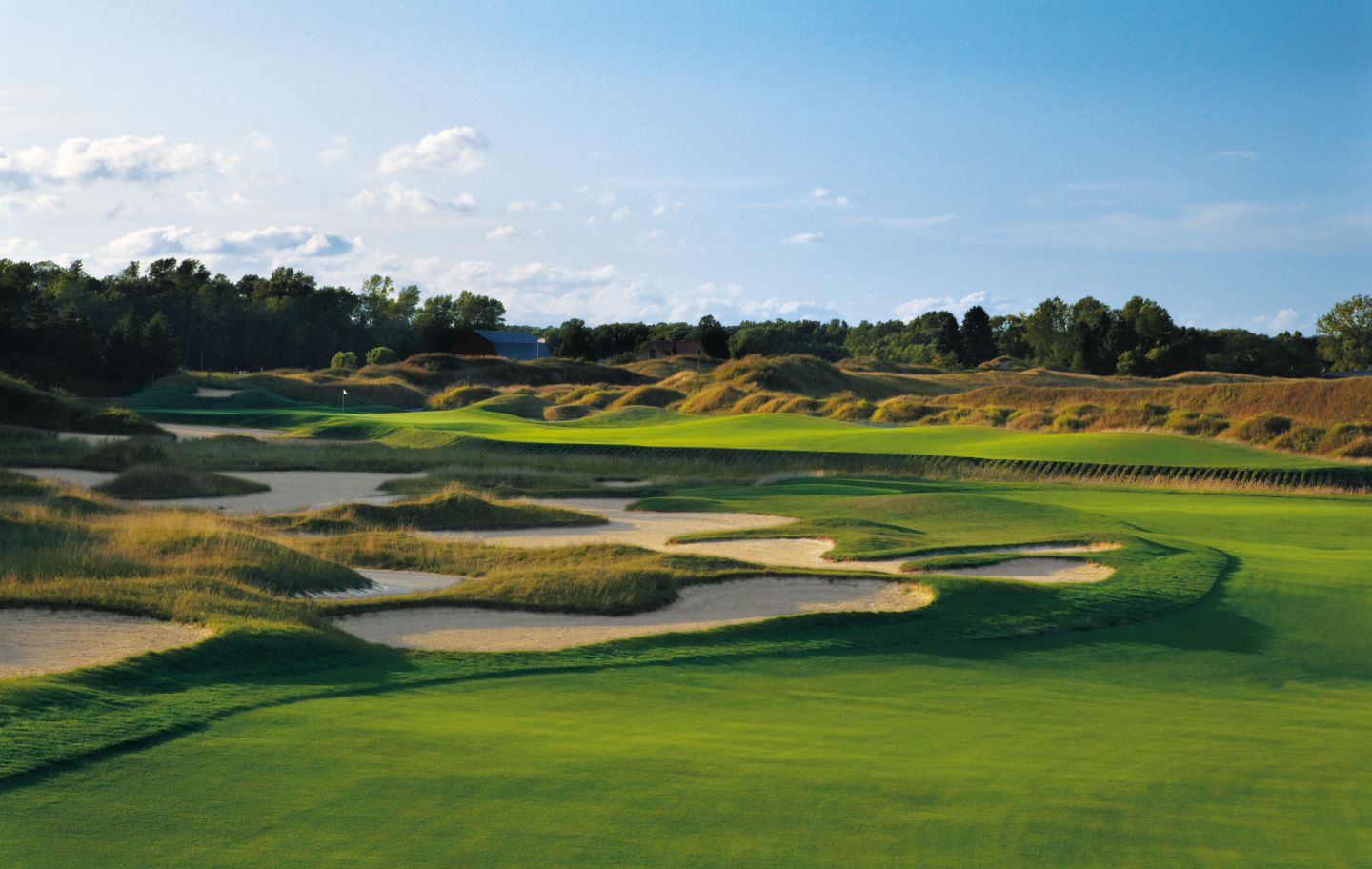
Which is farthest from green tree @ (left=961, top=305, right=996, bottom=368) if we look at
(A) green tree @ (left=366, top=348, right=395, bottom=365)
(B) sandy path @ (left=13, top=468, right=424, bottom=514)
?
(B) sandy path @ (left=13, top=468, right=424, bottom=514)

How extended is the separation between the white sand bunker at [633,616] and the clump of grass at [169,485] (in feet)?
52.7

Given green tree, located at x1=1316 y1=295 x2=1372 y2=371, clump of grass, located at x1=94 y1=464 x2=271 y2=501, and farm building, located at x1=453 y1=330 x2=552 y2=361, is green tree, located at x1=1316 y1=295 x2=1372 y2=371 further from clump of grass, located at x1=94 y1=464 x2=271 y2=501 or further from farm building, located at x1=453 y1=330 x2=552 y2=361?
clump of grass, located at x1=94 y1=464 x2=271 y2=501

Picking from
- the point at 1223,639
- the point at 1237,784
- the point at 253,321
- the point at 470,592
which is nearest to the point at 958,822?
the point at 1237,784

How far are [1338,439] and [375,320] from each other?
364ft

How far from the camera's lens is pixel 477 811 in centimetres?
661

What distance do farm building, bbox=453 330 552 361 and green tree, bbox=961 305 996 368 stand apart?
3968 centimetres

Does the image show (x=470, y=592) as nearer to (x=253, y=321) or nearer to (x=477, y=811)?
(x=477, y=811)

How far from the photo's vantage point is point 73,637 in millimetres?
11734

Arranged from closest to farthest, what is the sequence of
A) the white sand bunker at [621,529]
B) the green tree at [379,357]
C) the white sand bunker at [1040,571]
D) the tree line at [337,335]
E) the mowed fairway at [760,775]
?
the mowed fairway at [760,775], the white sand bunker at [1040,571], the white sand bunker at [621,529], the tree line at [337,335], the green tree at [379,357]

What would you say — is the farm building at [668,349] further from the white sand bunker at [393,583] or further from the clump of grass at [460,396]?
the white sand bunker at [393,583]

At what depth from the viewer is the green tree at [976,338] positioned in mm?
120812

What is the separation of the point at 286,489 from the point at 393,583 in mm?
14845

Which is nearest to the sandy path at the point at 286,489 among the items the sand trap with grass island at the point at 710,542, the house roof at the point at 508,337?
the sand trap with grass island at the point at 710,542

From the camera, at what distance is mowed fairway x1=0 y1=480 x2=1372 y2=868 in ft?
→ 20.4
